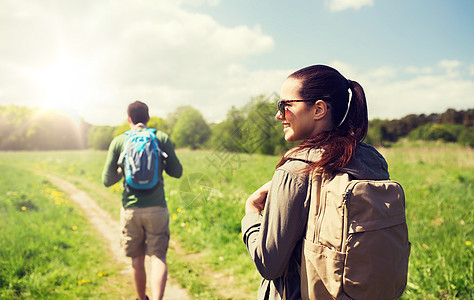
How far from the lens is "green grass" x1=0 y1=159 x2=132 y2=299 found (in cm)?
369

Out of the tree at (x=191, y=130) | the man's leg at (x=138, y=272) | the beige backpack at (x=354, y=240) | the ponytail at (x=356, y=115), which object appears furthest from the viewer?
the tree at (x=191, y=130)

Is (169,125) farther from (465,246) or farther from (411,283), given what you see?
(465,246)

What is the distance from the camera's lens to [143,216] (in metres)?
3.14

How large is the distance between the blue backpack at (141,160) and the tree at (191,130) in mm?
1588

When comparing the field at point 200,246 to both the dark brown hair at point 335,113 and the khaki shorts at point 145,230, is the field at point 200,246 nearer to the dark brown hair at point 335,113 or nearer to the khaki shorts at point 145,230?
the khaki shorts at point 145,230

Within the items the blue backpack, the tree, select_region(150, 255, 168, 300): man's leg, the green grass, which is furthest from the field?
select_region(150, 255, 168, 300): man's leg

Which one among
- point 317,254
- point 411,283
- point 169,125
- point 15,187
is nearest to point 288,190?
point 317,254

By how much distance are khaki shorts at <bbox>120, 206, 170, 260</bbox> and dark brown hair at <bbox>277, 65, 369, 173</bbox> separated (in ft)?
7.21

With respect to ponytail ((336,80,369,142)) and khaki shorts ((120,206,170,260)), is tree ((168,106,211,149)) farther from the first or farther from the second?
ponytail ((336,80,369,142))

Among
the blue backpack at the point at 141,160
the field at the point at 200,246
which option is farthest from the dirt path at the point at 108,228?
the blue backpack at the point at 141,160

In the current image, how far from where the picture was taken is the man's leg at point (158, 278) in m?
3.12

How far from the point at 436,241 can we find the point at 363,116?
3.83m

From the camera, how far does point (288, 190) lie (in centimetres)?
124

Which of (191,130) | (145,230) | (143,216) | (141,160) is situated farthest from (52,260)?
(191,130)
